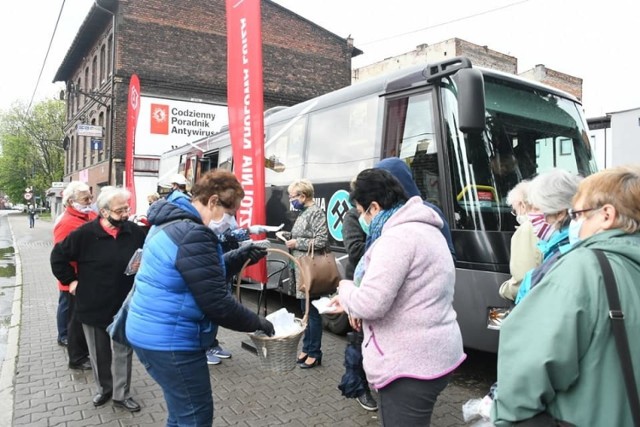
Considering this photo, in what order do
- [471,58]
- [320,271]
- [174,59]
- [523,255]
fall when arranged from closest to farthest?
[523,255]
[320,271]
[174,59]
[471,58]

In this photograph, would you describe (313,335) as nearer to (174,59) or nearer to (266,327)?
(266,327)

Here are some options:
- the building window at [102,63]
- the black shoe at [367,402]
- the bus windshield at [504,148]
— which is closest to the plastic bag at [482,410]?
the black shoe at [367,402]

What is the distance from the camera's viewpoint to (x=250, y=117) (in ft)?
21.8

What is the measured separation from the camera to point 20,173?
60594 mm

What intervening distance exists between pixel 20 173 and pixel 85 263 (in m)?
67.3

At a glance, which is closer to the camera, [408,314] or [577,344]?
[577,344]

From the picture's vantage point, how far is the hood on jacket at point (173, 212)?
8.13 ft

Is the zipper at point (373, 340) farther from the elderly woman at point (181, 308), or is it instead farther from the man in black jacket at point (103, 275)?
the man in black jacket at point (103, 275)

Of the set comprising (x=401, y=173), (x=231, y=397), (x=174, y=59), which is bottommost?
(x=231, y=397)

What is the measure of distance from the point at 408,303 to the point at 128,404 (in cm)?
317

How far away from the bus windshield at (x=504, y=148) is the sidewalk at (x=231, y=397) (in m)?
1.80

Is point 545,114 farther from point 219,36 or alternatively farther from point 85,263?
point 219,36

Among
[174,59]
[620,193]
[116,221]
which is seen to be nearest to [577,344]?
[620,193]

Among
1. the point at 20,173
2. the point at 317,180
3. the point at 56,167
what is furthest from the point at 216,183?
the point at 20,173
